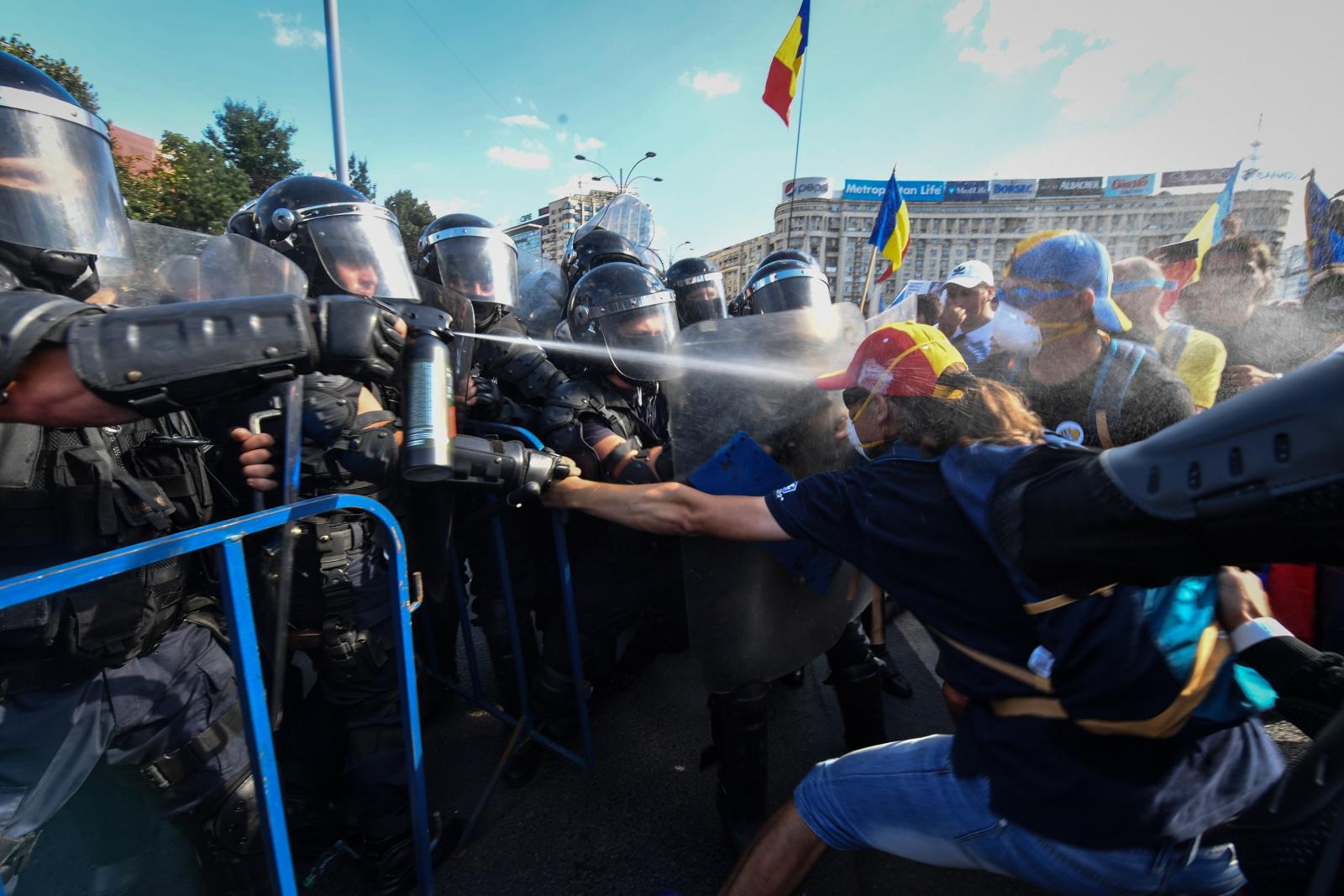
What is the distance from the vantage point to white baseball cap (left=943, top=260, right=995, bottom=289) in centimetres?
456

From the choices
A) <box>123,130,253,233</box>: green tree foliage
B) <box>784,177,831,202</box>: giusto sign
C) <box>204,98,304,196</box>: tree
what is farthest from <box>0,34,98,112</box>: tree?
<box>784,177,831,202</box>: giusto sign

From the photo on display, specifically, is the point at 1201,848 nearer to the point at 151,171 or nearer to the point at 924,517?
the point at 924,517

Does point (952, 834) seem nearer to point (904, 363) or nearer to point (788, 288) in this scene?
point (904, 363)

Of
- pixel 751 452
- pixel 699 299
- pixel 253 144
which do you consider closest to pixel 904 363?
pixel 751 452

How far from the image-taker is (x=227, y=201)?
14.8 metres

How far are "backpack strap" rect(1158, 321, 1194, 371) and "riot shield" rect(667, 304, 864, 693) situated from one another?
1.89m

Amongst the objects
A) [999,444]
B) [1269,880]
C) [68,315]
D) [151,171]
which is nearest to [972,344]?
[999,444]

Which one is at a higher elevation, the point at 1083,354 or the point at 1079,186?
the point at 1079,186

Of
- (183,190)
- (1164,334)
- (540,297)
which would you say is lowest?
(1164,334)

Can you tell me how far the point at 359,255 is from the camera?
7.67ft

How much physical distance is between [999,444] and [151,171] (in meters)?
18.3

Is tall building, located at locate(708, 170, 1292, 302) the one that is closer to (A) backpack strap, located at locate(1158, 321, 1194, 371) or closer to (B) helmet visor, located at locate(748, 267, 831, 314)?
(A) backpack strap, located at locate(1158, 321, 1194, 371)

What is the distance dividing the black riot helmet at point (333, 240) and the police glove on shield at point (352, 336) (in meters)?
0.99

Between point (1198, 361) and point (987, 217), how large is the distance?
53.3 feet
